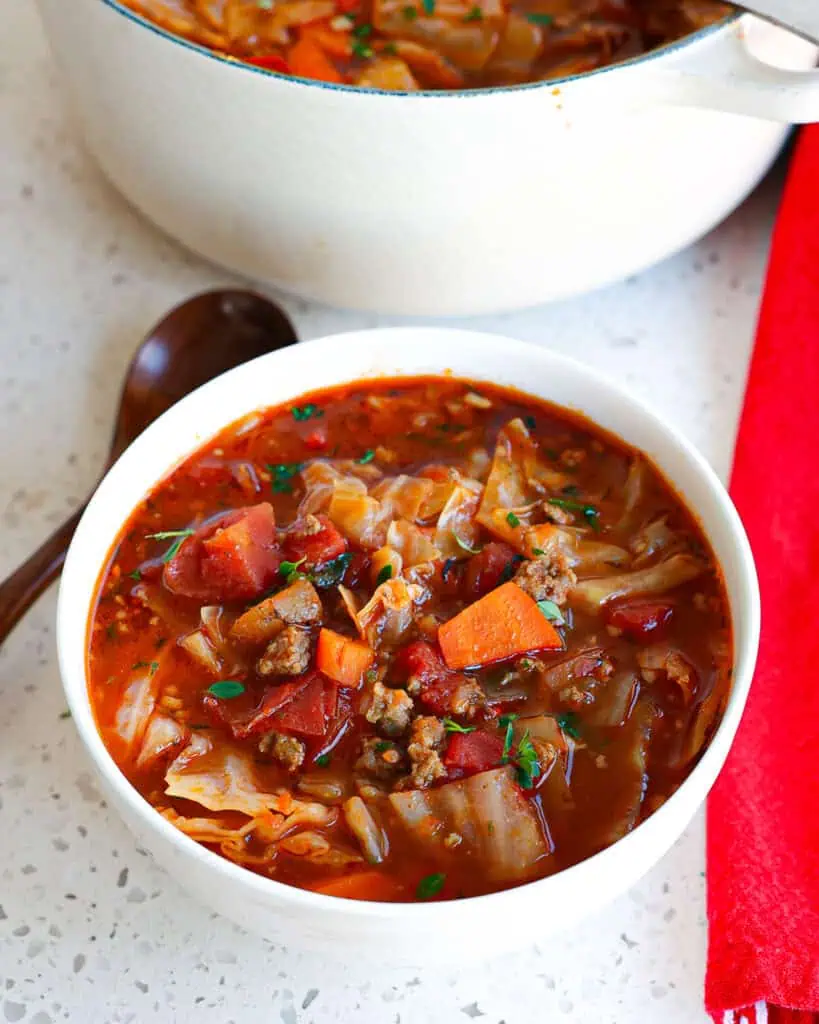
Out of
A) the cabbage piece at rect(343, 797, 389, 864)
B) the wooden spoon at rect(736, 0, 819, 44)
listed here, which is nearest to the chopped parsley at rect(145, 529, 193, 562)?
the cabbage piece at rect(343, 797, 389, 864)

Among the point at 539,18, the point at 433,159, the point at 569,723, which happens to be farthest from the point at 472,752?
the point at 539,18

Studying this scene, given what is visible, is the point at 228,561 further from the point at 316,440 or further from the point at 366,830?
the point at 366,830

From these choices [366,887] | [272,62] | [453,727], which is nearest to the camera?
[366,887]

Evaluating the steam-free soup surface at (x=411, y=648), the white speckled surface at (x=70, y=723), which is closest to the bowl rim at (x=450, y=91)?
the steam-free soup surface at (x=411, y=648)

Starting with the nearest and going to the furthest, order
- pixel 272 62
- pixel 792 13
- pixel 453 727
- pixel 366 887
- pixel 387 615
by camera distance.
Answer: pixel 366 887 < pixel 453 727 < pixel 387 615 < pixel 792 13 < pixel 272 62

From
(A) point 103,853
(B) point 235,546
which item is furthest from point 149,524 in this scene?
(A) point 103,853

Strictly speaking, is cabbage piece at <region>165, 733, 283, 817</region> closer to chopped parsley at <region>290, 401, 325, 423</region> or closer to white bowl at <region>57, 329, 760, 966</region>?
white bowl at <region>57, 329, 760, 966</region>
